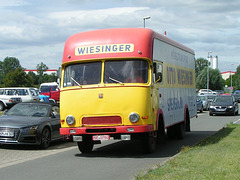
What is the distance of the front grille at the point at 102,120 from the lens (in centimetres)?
1172

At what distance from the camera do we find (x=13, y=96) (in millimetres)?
38719

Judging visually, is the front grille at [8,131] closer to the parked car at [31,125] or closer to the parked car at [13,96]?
the parked car at [31,125]

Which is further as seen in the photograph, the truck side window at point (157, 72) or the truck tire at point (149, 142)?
the truck side window at point (157, 72)

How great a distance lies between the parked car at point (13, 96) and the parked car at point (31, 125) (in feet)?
74.8

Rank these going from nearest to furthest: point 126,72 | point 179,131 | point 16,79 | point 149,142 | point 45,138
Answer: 1. point 126,72
2. point 149,142
3. point 45,138
4. point 179,131
5. point 16,79

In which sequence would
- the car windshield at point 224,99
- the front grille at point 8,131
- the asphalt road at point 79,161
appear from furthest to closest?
the car windshield at point 224,99, the front grille at point 8,131, the asphalt road at point 79,161

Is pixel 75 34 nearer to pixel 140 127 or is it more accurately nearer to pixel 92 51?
pixel 92 51

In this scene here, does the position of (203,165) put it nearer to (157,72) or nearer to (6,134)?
(157,72)

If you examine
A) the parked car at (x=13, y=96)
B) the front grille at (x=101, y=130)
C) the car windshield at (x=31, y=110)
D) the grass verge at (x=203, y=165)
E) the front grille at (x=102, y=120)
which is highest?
the parked car at (x=13, y=96)

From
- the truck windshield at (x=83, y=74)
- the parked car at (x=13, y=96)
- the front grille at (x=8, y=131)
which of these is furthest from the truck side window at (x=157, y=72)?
the parked car at (x=13, y=96)

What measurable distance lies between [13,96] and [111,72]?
91.8 ft

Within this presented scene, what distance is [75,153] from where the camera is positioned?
13.2 metres

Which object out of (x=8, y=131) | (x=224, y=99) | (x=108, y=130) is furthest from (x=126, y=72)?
(x=224, y=99)

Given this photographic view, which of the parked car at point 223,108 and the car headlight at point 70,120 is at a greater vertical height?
the car headlight at point 70,120
